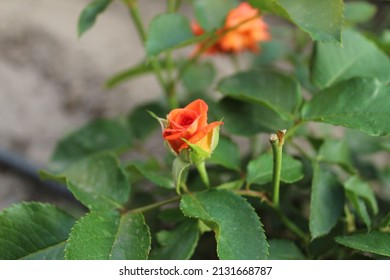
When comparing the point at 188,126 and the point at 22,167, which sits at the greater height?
the point at 188,126

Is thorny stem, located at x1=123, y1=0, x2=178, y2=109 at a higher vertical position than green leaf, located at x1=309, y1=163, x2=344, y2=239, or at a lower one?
higher

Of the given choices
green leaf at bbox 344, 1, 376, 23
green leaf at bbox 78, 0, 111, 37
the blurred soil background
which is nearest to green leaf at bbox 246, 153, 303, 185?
green leaf at bbox 78, 0, 111, 37

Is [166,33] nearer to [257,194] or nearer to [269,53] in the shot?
[257,194]

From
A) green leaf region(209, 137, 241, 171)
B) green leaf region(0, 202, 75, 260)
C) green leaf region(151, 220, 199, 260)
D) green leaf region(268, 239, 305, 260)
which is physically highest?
green leaf region(0, 202, 75, 260)

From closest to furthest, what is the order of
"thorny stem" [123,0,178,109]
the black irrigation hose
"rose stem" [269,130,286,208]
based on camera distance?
1. "rose stem" [269,130,286,208]
2. "thorny stem" [123,0,178,109]
3. the black irrigation hose

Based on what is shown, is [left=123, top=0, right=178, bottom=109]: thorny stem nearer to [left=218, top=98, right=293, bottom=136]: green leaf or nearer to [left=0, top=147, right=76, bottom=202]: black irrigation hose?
[left=218, top=98, right=293, bottom=136]: green leaf

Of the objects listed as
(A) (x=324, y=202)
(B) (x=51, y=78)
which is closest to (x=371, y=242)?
(A) (x=324, y=202)
